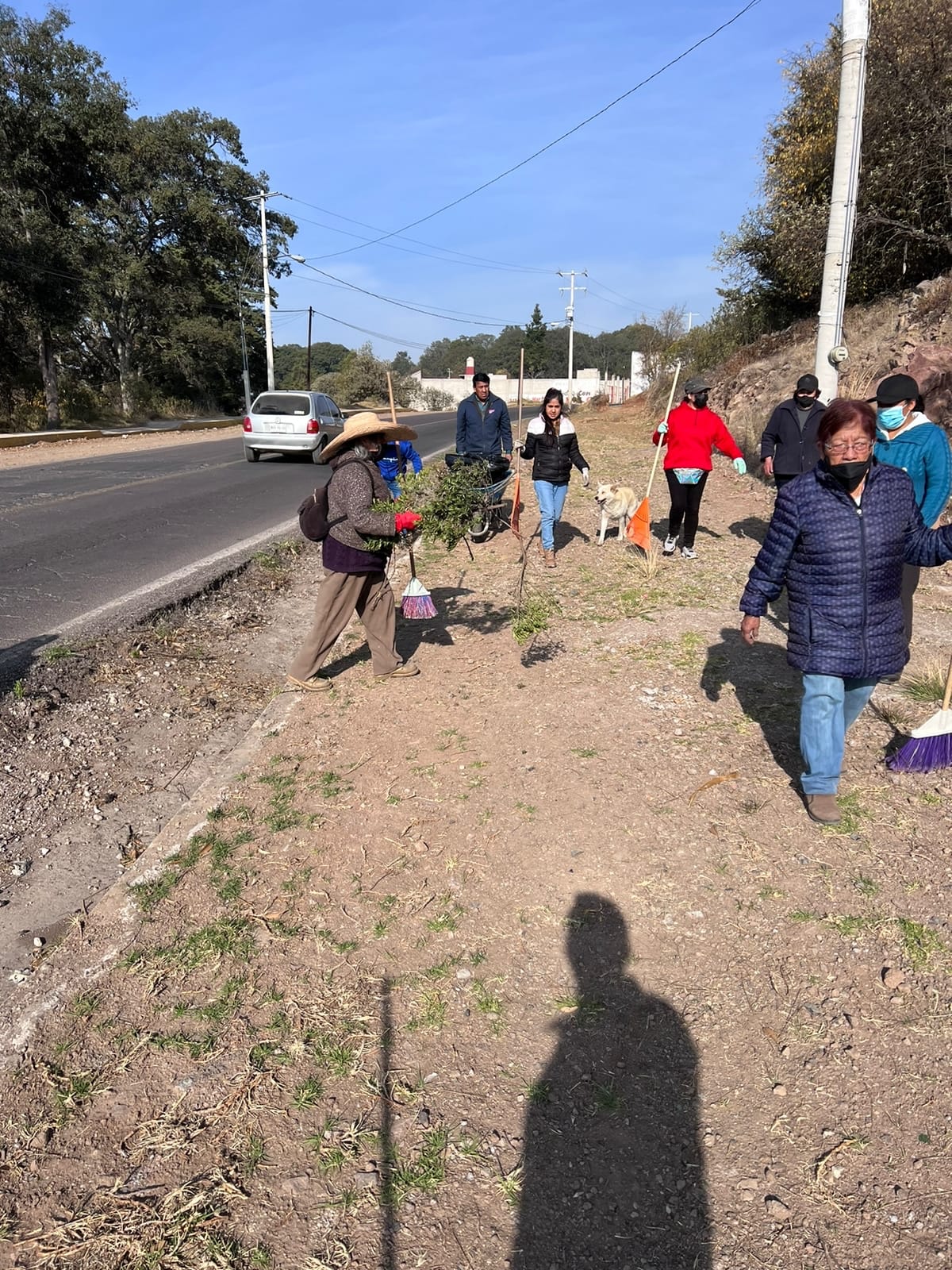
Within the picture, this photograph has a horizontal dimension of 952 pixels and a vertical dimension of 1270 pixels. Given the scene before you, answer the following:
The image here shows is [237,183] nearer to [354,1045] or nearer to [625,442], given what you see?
[625,442]

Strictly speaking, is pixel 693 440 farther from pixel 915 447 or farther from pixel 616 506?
pixel 915 447

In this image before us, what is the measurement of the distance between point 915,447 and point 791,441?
8.41 feet

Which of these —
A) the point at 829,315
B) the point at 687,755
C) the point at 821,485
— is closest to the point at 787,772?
the point at 687,755

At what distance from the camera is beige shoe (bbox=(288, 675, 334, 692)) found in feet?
17.1

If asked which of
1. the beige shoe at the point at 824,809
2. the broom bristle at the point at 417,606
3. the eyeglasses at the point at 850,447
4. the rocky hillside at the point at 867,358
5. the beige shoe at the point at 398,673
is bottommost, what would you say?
the beige shoe at the point at 824,809

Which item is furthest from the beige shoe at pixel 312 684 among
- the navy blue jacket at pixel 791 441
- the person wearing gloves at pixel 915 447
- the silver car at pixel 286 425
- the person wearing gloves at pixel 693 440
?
the silver car at pixel 286 425

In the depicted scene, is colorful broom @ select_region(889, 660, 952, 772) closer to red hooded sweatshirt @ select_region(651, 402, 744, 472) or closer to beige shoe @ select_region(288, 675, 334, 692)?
beige shoe @ select_region(288, 675, 334, 692)

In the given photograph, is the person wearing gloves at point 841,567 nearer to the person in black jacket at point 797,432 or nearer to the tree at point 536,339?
the person in black jacket at point 797,432

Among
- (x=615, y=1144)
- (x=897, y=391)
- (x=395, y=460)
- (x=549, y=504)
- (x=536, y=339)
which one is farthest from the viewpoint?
(x=536, y=339)

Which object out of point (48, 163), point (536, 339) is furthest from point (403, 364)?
point (48, 163)

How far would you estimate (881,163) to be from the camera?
14188mm

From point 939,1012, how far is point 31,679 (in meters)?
5.05

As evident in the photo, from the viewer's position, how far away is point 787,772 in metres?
4.08

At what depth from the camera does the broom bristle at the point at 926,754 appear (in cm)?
387
